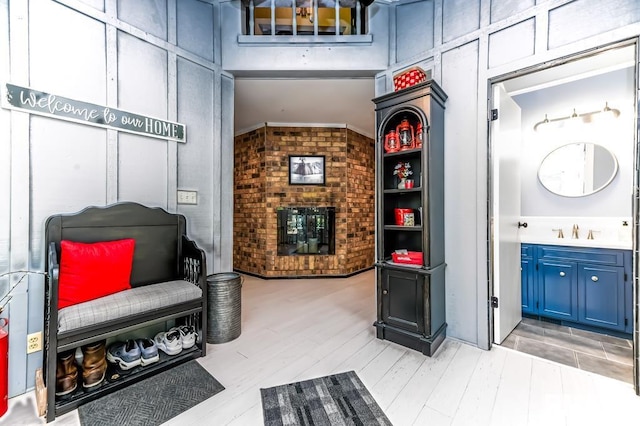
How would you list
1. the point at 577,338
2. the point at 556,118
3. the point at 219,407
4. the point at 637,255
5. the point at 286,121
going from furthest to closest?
the point at 286,121 < the point at 556,118 < the point at 577,338 < the point at 637,255 < the point at 219,407

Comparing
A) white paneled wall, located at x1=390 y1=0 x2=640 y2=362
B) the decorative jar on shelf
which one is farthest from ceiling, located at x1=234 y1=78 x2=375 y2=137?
the decorative jar on shelf

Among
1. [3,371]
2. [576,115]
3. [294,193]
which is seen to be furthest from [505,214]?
[3,371]

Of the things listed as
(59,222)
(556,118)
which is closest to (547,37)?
(556,118)

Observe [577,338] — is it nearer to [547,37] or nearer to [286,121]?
A: [547,37]

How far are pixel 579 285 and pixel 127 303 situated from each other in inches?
149

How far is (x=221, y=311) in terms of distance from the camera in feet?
7.76

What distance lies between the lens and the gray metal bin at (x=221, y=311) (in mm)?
2350

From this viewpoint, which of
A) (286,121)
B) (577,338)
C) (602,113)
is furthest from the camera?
(286,121)

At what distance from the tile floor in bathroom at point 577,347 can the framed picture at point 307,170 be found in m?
3.33

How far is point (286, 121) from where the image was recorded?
4.56 m

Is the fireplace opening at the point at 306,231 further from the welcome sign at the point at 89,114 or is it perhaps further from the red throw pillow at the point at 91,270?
the red throw pillow at the point at 91,270

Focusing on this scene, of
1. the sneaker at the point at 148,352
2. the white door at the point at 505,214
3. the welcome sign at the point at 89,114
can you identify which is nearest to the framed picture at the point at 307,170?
the welcome sign at the point at 89,114

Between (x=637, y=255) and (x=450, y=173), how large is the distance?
4.11 ft

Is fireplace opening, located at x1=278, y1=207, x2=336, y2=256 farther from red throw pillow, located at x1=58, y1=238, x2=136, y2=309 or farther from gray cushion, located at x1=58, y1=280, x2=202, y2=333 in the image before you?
red throw pillow, located at x1=58, y1=238, x2=136, y2=309
